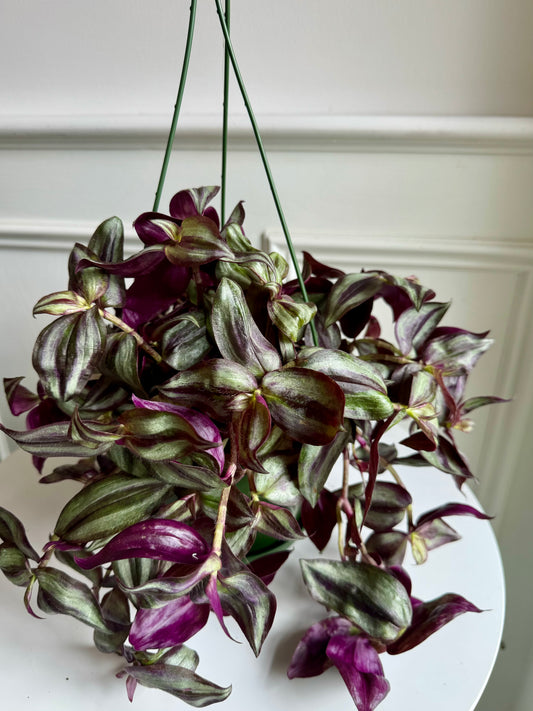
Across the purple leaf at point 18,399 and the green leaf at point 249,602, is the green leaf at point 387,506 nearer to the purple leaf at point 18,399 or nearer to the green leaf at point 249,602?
the green leaf at point 249,602

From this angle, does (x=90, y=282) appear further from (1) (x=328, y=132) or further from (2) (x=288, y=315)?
(1) (x=328, y=132)

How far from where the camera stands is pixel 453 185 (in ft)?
2.46

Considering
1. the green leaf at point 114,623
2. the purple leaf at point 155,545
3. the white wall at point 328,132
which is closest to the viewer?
the purple leaf at point 155,545

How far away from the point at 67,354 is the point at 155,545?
124 mm

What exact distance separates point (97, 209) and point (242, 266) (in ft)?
1.82

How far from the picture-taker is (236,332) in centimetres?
32

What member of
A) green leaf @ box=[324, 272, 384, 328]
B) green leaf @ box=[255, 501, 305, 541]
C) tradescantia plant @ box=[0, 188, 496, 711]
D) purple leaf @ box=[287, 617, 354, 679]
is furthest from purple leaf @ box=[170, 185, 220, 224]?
purple leaf @ box=[287, 617, 354, 679]

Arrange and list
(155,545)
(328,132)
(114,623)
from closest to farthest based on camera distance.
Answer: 1. (155,545)
2. (114,623)
3. (328,132)

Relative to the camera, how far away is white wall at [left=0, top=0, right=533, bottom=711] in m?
0.69

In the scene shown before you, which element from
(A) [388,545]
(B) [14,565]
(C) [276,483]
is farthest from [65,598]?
(A) [388,545]

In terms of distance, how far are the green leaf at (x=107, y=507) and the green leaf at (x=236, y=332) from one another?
0.31ft

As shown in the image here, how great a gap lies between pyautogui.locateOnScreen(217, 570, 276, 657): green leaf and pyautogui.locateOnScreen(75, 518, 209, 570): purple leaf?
0.03 m

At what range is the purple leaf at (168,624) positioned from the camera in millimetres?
Answer: 336

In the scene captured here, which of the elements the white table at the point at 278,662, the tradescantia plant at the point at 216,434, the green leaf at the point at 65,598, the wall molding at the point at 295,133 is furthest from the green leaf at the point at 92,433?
the wall molding at the point at 295,133
